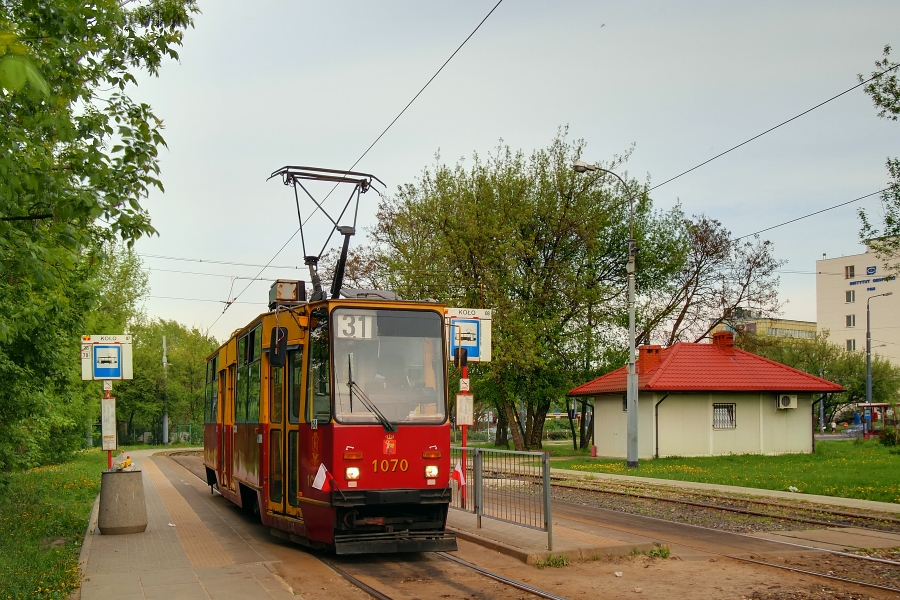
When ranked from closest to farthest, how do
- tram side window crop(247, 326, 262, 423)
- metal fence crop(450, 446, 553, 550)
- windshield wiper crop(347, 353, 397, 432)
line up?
windshield wiper crop(347, 353, 397, 432) < metal fence crop(450, 446, 553, 550) < tram side window crop(247, 326, 262, 423)

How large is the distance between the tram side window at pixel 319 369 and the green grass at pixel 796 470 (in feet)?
41.5

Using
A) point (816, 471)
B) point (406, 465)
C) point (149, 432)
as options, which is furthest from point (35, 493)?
point (149, 432)

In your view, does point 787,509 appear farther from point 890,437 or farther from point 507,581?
point 890,437

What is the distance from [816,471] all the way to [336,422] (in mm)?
19095

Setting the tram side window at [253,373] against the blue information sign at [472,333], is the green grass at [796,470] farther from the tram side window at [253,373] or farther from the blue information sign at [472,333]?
the tram side window at [253,373]

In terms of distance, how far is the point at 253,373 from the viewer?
1302cm

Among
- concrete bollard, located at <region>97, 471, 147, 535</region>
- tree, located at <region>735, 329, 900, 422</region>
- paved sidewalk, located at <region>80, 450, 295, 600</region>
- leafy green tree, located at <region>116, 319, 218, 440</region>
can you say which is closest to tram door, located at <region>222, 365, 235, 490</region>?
paved sidewalk, located at <region>80, 450, 295, 600</region>

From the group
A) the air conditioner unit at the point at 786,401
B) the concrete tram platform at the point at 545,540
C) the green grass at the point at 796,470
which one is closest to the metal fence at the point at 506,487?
the concrete tram platform at the point at 545,540

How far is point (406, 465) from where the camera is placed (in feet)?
33.4

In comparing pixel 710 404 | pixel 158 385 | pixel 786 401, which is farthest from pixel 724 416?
pixel 158 385

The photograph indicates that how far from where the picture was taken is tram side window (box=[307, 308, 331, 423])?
10.2 metres

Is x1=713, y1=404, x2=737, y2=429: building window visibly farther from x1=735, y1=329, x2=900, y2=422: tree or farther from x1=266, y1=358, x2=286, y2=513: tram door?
x1=735, y1=329, x2=900, y2=422: tree

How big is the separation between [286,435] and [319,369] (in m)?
1.28

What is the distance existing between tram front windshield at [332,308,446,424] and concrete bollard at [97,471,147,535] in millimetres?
4442
